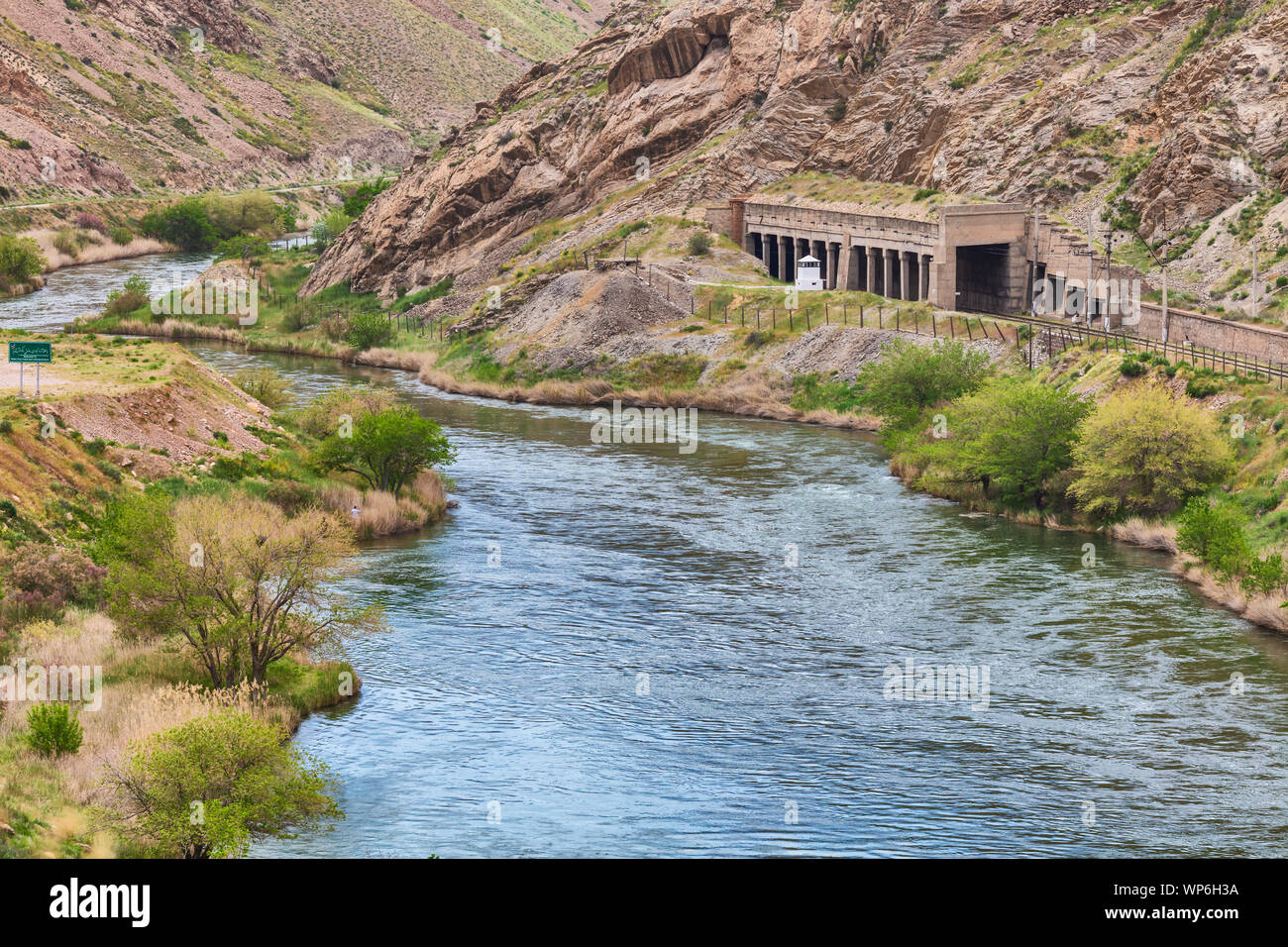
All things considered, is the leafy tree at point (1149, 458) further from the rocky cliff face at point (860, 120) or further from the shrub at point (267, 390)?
the shrub at point (267, 390)

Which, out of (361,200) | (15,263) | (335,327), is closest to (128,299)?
(335,327)

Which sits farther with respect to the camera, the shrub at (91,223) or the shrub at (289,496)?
the shrub at (91,223)

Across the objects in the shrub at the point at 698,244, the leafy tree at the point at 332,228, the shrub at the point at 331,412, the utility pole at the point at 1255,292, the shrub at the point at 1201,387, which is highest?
the leafy tree at the point at 332,228

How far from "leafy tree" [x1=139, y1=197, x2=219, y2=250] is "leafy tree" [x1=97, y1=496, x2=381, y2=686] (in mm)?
139166

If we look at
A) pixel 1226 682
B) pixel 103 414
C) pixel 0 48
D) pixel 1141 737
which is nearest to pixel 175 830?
pixel 1141 737

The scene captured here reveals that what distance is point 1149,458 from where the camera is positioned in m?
59.0

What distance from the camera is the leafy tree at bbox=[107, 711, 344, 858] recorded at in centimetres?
2952

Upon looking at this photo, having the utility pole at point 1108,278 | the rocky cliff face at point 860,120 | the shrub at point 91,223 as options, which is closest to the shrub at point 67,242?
the shrub at point 91,223

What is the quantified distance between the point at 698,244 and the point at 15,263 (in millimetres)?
62847

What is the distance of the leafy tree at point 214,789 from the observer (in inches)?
1162

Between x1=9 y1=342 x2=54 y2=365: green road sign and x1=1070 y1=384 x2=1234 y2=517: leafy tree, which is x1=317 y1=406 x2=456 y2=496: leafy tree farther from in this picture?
x1=1070 y1=384 x2=1234 y2=517: leafy tree

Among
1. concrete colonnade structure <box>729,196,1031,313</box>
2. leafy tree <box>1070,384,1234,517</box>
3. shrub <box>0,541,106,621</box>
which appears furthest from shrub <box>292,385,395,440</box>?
concrete colonnade structure <box>729,196,1031,313</box>

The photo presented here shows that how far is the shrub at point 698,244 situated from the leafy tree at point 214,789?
8777cm

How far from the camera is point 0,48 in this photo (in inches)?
7175
